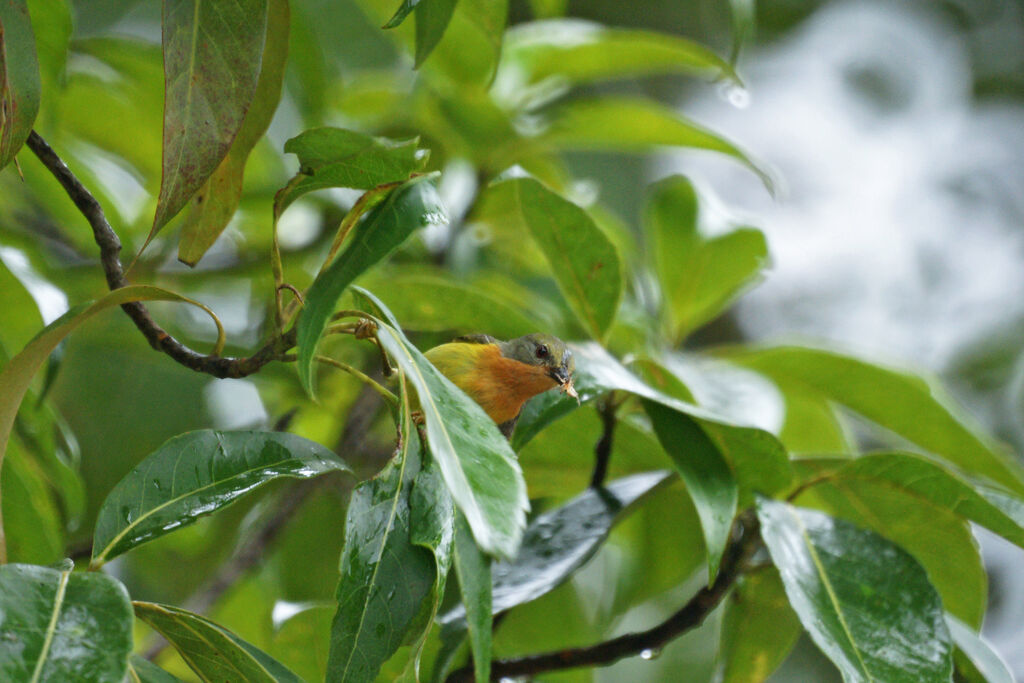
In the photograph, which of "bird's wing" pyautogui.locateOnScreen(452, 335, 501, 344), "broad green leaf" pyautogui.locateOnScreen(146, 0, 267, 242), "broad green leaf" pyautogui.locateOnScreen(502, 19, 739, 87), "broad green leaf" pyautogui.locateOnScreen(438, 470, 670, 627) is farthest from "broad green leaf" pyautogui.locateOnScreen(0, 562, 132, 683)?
"broad green leaf" pyautogui.locateOnScreen(502, 19, 739, 87)

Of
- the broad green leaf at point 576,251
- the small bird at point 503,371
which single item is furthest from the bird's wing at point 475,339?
the broad green leaf at point 576,251

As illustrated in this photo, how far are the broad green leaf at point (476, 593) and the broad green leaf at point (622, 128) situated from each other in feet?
5.50

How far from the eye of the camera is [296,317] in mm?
1351

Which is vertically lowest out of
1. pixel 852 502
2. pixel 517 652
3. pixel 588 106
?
pixel 517 652

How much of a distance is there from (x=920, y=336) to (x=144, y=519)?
578cm

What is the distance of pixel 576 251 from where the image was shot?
188cm

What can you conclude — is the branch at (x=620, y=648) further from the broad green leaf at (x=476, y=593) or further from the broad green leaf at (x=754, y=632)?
the broad green leaf at (x=476, y=593)

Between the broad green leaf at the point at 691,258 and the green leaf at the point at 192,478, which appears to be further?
the broad green leaf at the point at 691,258

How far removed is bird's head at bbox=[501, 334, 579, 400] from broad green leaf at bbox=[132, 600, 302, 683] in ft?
2.11

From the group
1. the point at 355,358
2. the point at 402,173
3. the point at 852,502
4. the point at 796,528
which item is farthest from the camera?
the point at 355,358

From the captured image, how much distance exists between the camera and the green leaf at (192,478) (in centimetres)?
125

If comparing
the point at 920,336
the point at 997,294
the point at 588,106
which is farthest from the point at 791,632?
the point at 997,294

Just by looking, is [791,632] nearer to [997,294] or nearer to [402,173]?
[402,173]

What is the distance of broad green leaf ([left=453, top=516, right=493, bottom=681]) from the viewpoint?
1.03 meters
